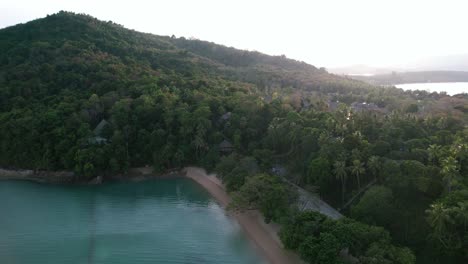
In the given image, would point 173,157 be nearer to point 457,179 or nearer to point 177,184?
point 177,184

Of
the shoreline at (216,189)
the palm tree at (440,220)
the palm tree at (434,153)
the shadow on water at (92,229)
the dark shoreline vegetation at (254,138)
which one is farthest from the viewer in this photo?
the palm tree at (434,153)

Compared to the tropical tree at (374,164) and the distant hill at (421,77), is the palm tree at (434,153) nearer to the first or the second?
the tropical tree at (374,164)

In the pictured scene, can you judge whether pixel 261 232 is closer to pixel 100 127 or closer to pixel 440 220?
pixel 440 220

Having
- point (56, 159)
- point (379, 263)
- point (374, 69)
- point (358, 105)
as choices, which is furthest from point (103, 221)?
point (374, 69)

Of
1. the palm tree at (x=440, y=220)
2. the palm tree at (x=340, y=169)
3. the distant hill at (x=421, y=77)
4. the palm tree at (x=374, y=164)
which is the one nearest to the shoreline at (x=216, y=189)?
the palm tree at (x=340, y=169)

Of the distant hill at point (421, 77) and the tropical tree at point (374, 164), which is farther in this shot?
the distant hill at point (421, 77)

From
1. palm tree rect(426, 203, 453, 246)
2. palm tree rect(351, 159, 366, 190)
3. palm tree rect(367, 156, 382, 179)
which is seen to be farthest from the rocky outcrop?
palm tree rect(426, 203, 453, 246)
